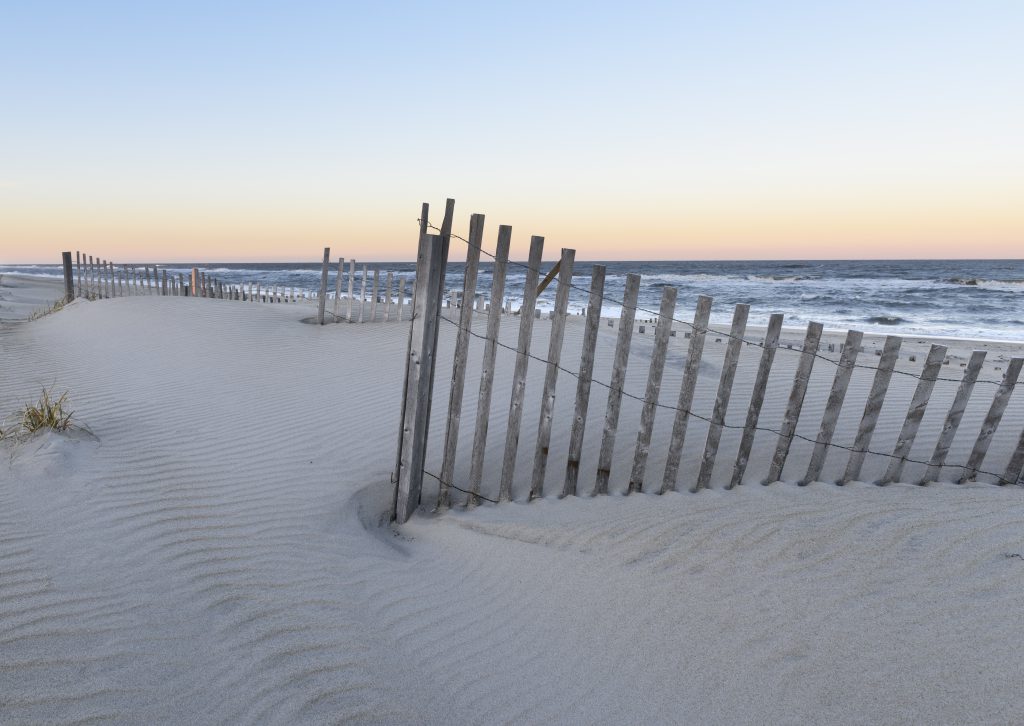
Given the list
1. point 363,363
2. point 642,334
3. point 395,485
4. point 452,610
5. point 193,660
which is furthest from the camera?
point 642,334

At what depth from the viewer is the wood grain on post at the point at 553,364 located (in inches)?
163

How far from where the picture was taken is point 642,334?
12.7m

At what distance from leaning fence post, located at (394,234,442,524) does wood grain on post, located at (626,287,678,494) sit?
5.29 ft

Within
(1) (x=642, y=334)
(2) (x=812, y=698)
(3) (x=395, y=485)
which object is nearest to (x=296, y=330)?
(1) (x=642, y=334)

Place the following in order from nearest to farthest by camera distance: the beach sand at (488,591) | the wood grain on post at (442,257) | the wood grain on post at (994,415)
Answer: the beach sand at (488,591) < the wood grain on post at (442,257) < the wood grain on post at (994,415)

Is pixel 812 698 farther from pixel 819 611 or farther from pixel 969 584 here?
pixel 969 584

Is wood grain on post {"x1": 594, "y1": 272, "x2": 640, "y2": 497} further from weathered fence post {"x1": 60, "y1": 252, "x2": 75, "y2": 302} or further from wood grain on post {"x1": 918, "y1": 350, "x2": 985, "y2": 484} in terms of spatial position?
weathered fence post {"x1": 60, "y1": 252, "x2": 75, "y2": 302}

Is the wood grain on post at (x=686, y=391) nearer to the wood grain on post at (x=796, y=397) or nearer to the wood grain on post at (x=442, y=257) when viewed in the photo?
the wood grain on post at (x=796, y=397)

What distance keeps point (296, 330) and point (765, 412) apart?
8.68m

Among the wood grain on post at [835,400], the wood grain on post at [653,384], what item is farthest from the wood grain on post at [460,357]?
the wood grain on post at [835,400]

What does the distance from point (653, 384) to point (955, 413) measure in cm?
248

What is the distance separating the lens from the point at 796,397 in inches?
179

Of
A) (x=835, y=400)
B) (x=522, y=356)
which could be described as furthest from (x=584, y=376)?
(x=835, y=400)

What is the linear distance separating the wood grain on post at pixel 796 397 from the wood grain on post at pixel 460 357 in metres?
2.35
